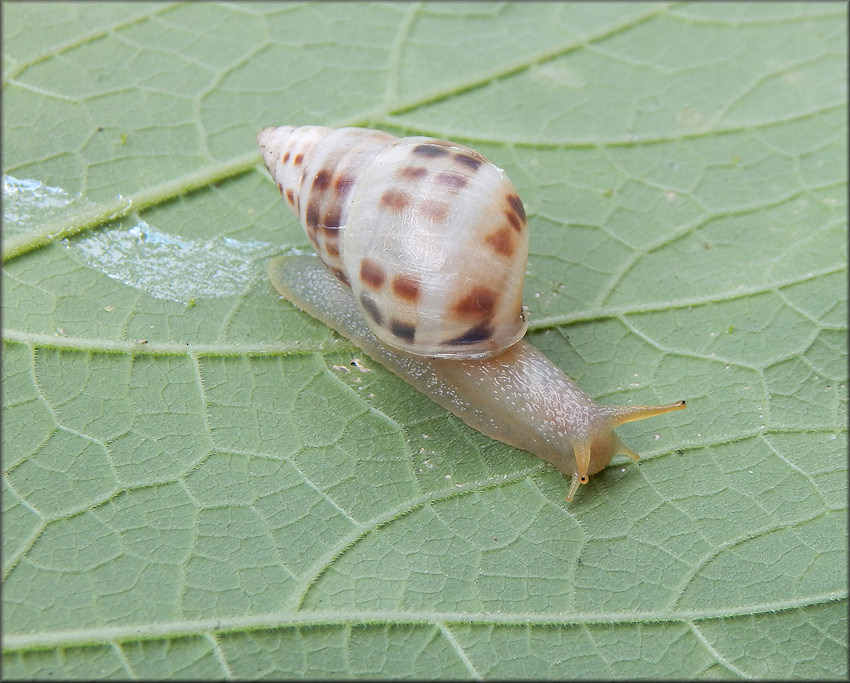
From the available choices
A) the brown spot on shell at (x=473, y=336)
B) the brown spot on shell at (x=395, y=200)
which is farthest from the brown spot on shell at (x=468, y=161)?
the brown spot on shell at (x=473, y=336)

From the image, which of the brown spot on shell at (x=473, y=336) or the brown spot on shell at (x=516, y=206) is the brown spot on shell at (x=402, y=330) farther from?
the brown spot on shell at (x=516, y=206)

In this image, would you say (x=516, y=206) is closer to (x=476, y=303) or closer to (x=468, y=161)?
(x=468, y=161)

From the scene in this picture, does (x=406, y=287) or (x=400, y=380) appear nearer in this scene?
(x=406, y=287)

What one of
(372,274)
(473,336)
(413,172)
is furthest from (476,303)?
(413,172)

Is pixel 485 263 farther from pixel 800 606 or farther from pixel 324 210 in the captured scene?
pixel 800 606

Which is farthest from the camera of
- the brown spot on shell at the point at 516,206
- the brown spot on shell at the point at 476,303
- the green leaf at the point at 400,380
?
the brown spot on shell at the point at 516,206

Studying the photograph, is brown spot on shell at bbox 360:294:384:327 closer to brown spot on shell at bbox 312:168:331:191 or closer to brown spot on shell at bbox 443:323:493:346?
brown spot on shell at bbox 443:323:493:346
